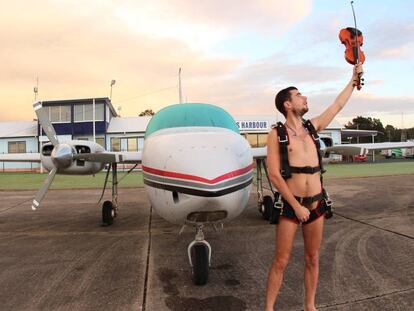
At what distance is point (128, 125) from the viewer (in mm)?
39469

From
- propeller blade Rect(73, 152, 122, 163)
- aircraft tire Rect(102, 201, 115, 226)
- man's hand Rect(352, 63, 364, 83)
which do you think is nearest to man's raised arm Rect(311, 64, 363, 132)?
man's hand Rect(352, 63, 364, 83)

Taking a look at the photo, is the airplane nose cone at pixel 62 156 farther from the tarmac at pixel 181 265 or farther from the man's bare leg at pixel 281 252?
the man's bare leg at pixel 281 252

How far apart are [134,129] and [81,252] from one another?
32733mm

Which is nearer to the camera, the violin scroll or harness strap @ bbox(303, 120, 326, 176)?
harness strap @ bbox(303, 120, 326, 176)

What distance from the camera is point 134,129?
38688mm

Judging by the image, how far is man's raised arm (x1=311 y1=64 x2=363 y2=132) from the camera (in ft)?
12.4

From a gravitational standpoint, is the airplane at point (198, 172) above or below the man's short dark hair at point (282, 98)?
below

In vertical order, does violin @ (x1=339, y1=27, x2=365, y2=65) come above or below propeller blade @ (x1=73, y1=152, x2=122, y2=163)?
above

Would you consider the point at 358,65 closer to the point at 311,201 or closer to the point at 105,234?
the point at 311,201

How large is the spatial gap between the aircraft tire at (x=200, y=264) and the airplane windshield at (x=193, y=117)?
5.71ft

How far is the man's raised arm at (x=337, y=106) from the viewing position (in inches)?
148

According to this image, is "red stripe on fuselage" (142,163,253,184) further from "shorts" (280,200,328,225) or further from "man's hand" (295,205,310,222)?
"man's hand" (295,205,310,222)

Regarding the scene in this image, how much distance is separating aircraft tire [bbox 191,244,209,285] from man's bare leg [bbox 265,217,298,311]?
1.37 meters

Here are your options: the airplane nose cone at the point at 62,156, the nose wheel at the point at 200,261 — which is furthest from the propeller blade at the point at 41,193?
the nose wheel at the point at 200,261
